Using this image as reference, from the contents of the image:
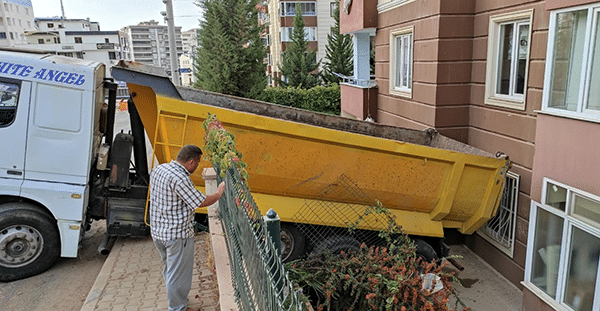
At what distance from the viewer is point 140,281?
537 centimetres

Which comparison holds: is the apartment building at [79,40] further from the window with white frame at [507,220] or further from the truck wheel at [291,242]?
the window with white frame at [507,220]

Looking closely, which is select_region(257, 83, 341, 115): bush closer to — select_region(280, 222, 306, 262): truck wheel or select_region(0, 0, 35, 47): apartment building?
select_region(280, 222, 306, 262): truck wheel

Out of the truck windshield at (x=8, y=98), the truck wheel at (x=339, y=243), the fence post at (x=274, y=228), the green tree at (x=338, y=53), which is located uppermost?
the green tree at (x=338, y=53)

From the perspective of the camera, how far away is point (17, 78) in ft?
17.4

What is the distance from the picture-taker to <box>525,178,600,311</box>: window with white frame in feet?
13.2

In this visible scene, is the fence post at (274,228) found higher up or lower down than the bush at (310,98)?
higher up

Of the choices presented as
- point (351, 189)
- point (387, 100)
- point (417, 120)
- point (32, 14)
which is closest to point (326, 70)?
point (387, 100)

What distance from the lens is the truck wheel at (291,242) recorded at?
5391 mm

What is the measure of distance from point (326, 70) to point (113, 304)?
82.5 ft

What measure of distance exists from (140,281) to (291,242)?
6.42ft

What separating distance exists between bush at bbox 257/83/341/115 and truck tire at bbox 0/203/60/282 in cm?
1572

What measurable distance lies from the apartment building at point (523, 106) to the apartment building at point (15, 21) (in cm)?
8350

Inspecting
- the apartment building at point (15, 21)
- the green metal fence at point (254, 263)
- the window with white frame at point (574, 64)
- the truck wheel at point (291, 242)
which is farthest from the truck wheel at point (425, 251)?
the apartment building at point (15, 21)

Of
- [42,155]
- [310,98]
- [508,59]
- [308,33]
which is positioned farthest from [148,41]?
[508,59]
